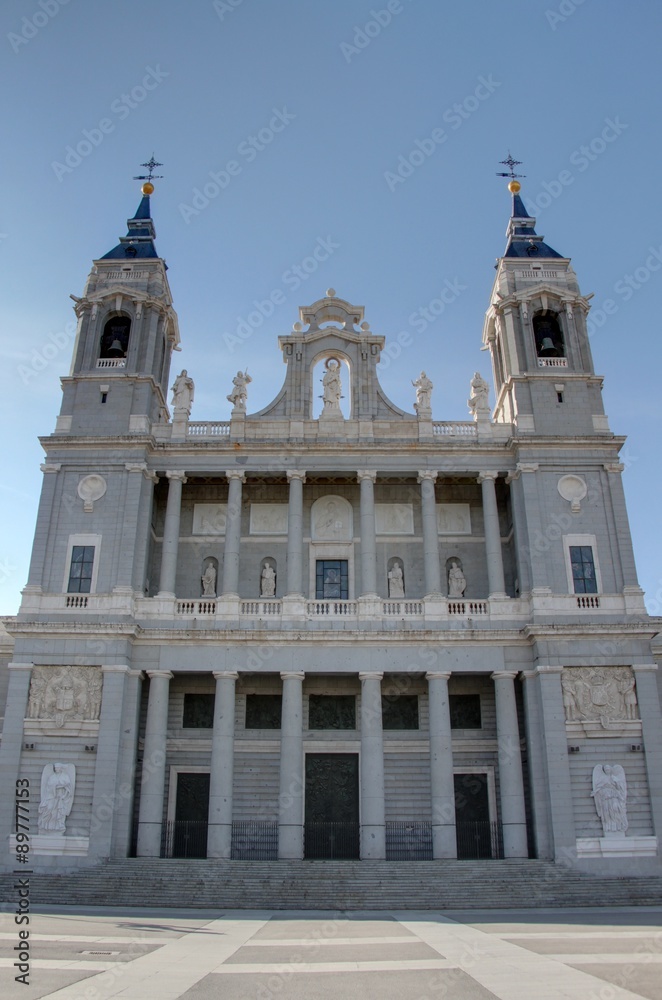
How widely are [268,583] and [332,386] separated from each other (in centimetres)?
905

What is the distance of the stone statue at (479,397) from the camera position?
114 feet

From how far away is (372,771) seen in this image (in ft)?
93.4

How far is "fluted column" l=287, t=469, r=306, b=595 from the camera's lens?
3128 cm

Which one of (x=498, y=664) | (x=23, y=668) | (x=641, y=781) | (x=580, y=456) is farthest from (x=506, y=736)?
(x=23, y=668)

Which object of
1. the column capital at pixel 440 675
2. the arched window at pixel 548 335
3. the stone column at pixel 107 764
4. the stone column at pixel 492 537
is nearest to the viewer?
the stone column at pixel 107 764

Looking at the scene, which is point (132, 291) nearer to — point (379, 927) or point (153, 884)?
point (153, 884)

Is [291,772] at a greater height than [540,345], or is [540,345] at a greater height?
[540,345]

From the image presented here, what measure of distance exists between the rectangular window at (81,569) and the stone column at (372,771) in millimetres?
11128

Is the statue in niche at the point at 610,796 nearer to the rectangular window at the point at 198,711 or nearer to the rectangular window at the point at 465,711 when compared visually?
the rectangular window at the point at 465,711

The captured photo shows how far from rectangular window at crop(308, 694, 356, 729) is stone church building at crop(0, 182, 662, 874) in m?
0.09

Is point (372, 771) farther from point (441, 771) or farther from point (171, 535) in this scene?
point (171, 535)

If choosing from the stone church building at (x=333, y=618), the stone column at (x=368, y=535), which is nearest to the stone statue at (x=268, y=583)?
the stone church building at (x=333, y=618)

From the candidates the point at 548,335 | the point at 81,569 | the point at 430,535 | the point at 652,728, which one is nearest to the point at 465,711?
the point at 652,728

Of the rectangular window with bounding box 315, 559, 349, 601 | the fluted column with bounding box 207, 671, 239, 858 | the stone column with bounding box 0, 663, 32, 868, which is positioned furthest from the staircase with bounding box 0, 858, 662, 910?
the rectangular window with bounding box 315, 559, 349, 601
